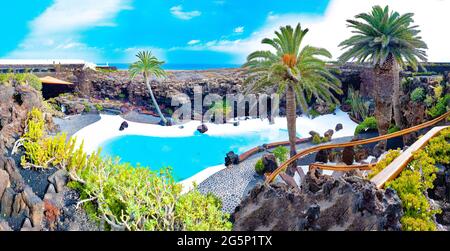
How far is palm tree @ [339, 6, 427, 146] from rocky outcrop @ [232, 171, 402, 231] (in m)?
12.3

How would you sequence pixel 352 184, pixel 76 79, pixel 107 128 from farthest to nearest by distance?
pixel 76 79
pixel 107 128
pixel 352 184

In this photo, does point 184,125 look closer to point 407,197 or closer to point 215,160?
point 215,160

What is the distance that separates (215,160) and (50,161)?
8.70m

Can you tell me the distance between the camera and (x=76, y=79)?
30297 millimetres

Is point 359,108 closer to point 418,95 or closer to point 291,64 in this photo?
point 418,95

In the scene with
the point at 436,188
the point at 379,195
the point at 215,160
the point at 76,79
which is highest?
Answer: the point at 76,79

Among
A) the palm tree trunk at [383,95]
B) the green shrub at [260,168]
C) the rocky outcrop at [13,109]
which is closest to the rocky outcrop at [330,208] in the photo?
the green shrub at [260,168]

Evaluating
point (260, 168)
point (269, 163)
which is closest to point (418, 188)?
point (269, 163)

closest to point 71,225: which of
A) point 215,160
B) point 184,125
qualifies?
point 215,160

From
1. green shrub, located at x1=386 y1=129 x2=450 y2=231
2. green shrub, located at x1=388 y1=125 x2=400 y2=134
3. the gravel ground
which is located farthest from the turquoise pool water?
green shrub, located at x1=386 y1=129 x2=450 y2=231

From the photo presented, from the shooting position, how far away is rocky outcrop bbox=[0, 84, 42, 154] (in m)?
11.9

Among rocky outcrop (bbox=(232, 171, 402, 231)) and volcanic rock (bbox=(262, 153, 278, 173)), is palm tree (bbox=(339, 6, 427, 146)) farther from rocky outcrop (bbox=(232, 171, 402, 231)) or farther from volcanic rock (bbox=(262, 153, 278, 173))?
rocky outcrop (bbox=(232, 171, 402, 231))

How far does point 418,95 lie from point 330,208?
14.7 m

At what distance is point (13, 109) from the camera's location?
13.3m
